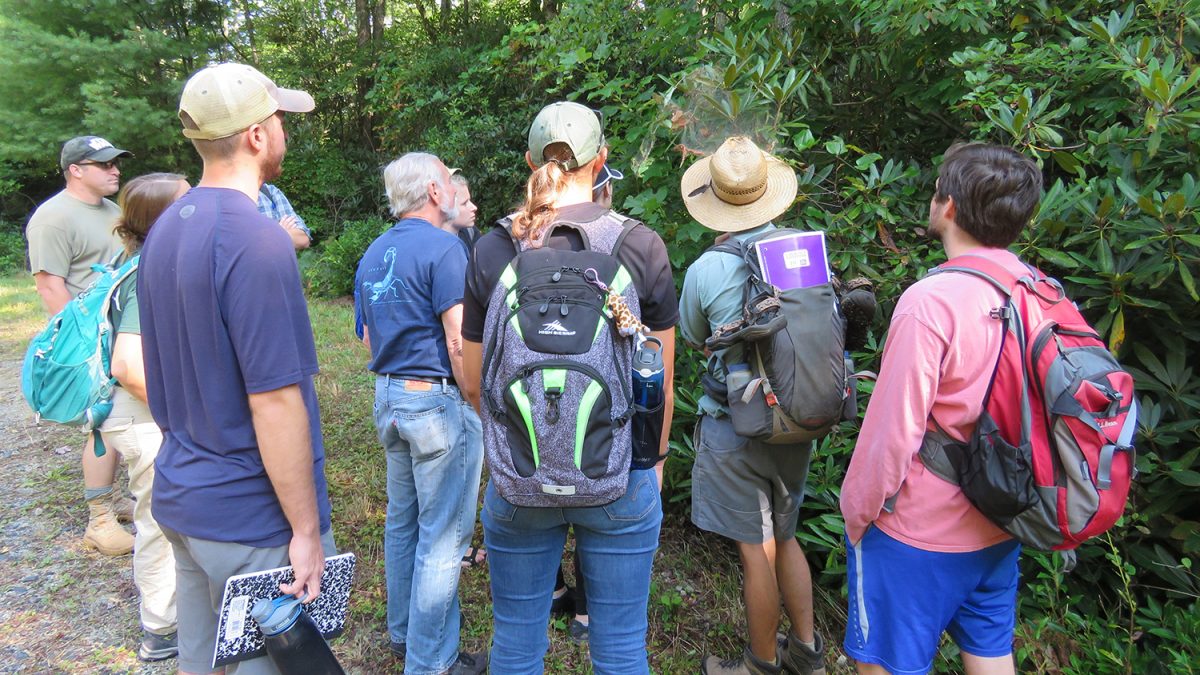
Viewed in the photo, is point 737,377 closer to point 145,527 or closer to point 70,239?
point 145,527

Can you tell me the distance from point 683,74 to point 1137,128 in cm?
185

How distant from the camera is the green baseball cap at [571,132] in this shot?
1978mm

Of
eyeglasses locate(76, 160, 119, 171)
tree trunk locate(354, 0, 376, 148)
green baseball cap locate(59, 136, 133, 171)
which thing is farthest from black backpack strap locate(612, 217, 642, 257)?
tree trunk locate(354, 0, 376, 148)

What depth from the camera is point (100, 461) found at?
384 centimetres

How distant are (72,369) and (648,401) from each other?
262 centimetres

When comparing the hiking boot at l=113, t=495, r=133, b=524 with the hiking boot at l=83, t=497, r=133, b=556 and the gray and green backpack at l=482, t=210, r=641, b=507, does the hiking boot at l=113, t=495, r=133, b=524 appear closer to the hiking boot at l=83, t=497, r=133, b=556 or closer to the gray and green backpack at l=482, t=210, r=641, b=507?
the hiking boot at l=83, t=497, r=133, b=556

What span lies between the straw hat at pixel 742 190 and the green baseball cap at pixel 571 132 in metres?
0.64

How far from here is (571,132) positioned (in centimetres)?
198

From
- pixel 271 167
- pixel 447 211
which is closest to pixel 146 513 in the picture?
pixel 447 211

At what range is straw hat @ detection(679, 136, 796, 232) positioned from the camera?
2.49 metres

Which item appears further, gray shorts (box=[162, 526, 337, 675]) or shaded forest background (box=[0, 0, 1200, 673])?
shaded forest background (box=[0, 0, 1200, 673])

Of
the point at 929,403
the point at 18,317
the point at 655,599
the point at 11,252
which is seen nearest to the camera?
the point at 929,403

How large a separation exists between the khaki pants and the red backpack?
3.12 metres

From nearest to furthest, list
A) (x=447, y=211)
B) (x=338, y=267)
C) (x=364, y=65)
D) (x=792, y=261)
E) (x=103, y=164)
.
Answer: (x=792, y=261) → (x=447, y=211) → (x=103, y=164) → (x=338, y=267) → (x=364, y=65)
